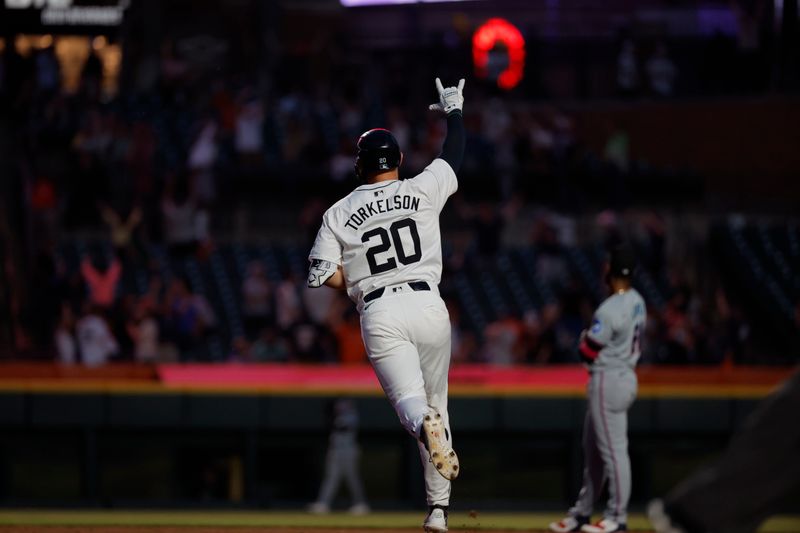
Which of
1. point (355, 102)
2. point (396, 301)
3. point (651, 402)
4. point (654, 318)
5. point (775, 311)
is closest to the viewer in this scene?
point (396, 301)

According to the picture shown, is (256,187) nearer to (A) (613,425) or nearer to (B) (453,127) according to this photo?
(A) (613,425)

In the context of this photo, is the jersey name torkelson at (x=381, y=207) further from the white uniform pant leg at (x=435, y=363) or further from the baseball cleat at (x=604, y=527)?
the baseball cleat at (x=604, y=527)

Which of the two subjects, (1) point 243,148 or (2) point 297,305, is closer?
(2) point 297,305

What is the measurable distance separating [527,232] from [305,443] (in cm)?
635

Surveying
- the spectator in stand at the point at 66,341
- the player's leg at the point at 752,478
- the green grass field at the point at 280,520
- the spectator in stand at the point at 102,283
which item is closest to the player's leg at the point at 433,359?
the player's leg at the point at 752,478

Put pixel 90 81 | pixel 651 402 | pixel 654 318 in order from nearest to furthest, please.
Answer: pixel 651 402 < pixel 654 318 < pixel 90 81

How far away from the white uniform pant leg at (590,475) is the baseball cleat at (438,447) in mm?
2305

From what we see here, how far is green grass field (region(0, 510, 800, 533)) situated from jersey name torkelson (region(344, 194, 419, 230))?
10.1ft

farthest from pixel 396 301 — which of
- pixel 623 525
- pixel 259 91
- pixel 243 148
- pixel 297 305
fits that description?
pixel 259 91

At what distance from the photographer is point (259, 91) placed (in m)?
19.8

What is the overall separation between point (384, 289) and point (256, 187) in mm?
11855

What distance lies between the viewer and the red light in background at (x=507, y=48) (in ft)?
72.5

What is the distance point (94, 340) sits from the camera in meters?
13.8

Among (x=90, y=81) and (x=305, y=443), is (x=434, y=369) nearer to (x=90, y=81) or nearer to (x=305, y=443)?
(x=305, y=443)
